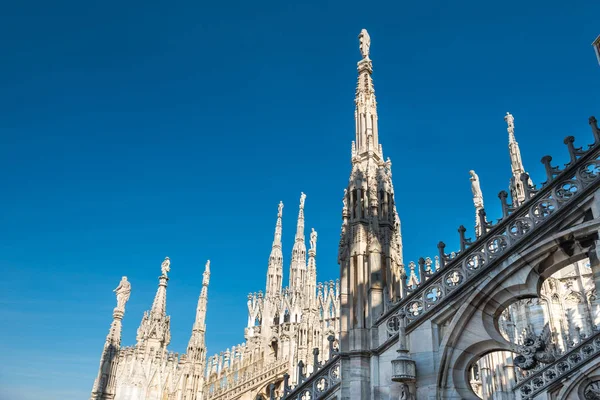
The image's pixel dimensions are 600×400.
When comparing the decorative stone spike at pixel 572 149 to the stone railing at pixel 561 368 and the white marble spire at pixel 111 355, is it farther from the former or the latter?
the white marble spire at pixel 111 355

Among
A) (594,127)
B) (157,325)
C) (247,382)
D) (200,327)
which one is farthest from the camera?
(247,382)

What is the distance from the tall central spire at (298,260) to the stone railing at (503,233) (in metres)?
27.3

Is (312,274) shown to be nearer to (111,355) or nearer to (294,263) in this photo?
(294,263)

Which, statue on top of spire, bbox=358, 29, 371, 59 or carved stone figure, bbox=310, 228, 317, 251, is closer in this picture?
statue on top of spire, bbox=358, 29, 371, 59

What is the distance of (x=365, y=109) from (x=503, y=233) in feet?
19.1

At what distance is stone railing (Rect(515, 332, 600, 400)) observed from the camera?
39.8ft

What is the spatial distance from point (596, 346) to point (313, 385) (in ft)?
23.1

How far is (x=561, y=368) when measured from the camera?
12.7m

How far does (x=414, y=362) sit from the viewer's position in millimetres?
9102

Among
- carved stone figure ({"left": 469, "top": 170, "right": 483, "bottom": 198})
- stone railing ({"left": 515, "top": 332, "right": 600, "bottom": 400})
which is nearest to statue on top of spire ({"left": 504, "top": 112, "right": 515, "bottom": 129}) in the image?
carved stone figure ({"left": 469, "top": 170, "right": 483, "bottom": 198})

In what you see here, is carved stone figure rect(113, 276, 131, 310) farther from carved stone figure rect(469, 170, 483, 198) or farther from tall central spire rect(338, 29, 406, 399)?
carved stone figure rect(469, 170, 483, 198)

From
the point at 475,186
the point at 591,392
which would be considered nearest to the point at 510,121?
the point at 475,186

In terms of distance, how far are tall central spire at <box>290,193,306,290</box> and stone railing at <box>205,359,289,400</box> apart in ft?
27.0

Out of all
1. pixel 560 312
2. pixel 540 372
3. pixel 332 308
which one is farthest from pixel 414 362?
pixel 332 308
